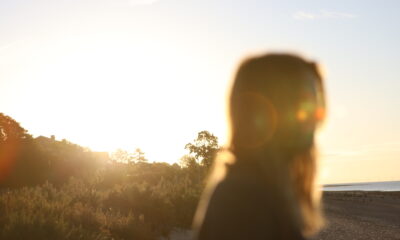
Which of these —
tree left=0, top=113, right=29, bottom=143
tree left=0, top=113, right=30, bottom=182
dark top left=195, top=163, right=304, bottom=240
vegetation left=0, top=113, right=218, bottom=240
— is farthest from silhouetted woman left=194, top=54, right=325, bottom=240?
tree left=0, top=113, right=29, bottom=143

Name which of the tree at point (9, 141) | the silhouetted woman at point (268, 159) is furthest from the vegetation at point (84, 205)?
the silhouetted woman at point (268, 159)

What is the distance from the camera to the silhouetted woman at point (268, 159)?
5.14ft

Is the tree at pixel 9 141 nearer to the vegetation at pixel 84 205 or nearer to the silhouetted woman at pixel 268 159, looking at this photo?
the vegetation at pixel 84 205

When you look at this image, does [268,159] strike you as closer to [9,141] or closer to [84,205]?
[84,205]

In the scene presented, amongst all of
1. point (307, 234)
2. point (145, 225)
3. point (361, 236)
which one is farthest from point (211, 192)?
point (361, 236)

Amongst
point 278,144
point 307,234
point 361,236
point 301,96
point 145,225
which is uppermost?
point 301,96

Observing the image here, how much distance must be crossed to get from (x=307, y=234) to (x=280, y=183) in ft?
0.90

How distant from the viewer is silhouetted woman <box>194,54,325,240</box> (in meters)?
1.57

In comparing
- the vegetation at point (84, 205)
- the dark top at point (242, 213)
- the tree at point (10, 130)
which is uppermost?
the tree at point (10, 130)

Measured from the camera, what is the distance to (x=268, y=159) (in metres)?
1.72

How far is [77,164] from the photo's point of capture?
37406 mm

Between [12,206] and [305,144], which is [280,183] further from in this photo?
[12,206]

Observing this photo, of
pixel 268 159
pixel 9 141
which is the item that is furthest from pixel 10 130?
pixel 268 159

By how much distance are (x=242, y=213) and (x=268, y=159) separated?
0.27 m
